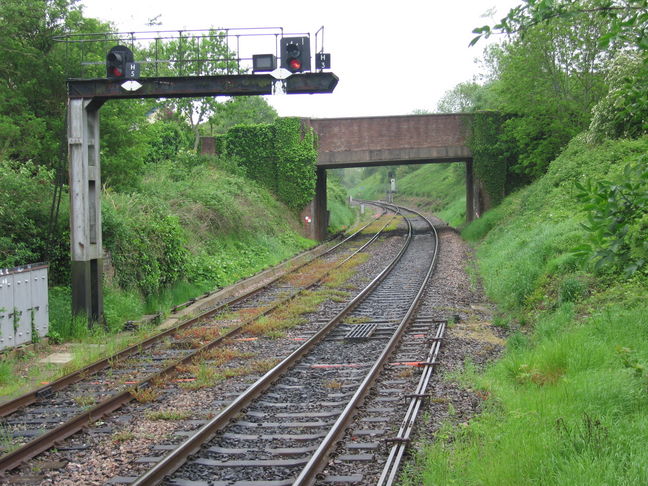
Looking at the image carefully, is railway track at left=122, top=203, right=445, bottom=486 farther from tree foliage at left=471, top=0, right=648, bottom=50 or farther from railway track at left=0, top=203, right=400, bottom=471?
tree foliage at left=471, top=0, right=648, bottom=50

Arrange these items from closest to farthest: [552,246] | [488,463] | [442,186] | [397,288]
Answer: [488,463] → [552,246] → [397,288] → [442,186]

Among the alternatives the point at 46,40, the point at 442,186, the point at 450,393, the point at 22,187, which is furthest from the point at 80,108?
the point at 442,186

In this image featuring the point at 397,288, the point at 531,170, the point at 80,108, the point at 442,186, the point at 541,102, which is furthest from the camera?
the point at 442,186

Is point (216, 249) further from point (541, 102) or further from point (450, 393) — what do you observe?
point (541, 102)

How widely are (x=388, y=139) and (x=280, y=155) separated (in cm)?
570

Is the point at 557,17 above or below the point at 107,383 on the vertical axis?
above

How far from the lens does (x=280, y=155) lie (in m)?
34.1

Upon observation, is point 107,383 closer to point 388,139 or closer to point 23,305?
point 23,305

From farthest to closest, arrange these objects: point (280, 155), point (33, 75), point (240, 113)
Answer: point (240, 113) → point (280, 155) → point (33, 75)

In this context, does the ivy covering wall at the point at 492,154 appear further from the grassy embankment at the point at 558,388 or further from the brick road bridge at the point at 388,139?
the grassy embankment at the point at 558,388

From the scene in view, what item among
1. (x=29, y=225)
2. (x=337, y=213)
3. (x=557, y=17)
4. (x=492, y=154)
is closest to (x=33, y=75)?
(x=29, y=225)

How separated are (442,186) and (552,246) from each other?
→ 51200mm

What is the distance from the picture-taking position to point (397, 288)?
18.2 metres

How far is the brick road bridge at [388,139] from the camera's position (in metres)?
33.8
